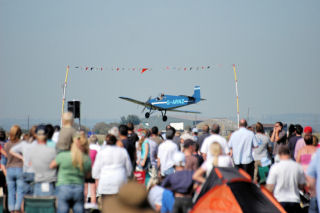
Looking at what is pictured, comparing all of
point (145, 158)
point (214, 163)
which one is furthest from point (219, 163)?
point (145, 158)

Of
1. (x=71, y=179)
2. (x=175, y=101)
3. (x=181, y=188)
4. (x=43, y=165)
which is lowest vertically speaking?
(x=181, y=188)

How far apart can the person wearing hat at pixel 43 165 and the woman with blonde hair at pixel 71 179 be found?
0.28 m

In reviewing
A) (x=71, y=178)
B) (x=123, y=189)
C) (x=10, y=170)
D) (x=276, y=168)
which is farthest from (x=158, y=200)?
(x=123, y=189)

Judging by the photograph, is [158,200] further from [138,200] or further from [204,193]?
[138,200]

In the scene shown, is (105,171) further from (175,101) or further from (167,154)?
(175,101)

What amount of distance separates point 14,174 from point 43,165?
176 cm

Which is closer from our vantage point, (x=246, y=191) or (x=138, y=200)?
(x=138, y=200)

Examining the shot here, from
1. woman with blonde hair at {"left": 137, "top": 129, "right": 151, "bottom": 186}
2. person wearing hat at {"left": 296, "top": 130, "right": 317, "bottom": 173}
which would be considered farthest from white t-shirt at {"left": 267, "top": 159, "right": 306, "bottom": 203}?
woman with blonde hair at {"left": 137, "top": 129, "right": 151, "bottom": 186}

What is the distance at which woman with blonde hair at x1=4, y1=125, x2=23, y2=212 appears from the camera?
9.37m

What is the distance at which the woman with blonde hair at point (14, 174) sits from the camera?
9.37m

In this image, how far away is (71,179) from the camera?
750 centimetres

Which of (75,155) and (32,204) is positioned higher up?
(75,155)

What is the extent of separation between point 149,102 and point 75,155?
38476 mm

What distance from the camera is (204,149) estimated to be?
10.9 meters
